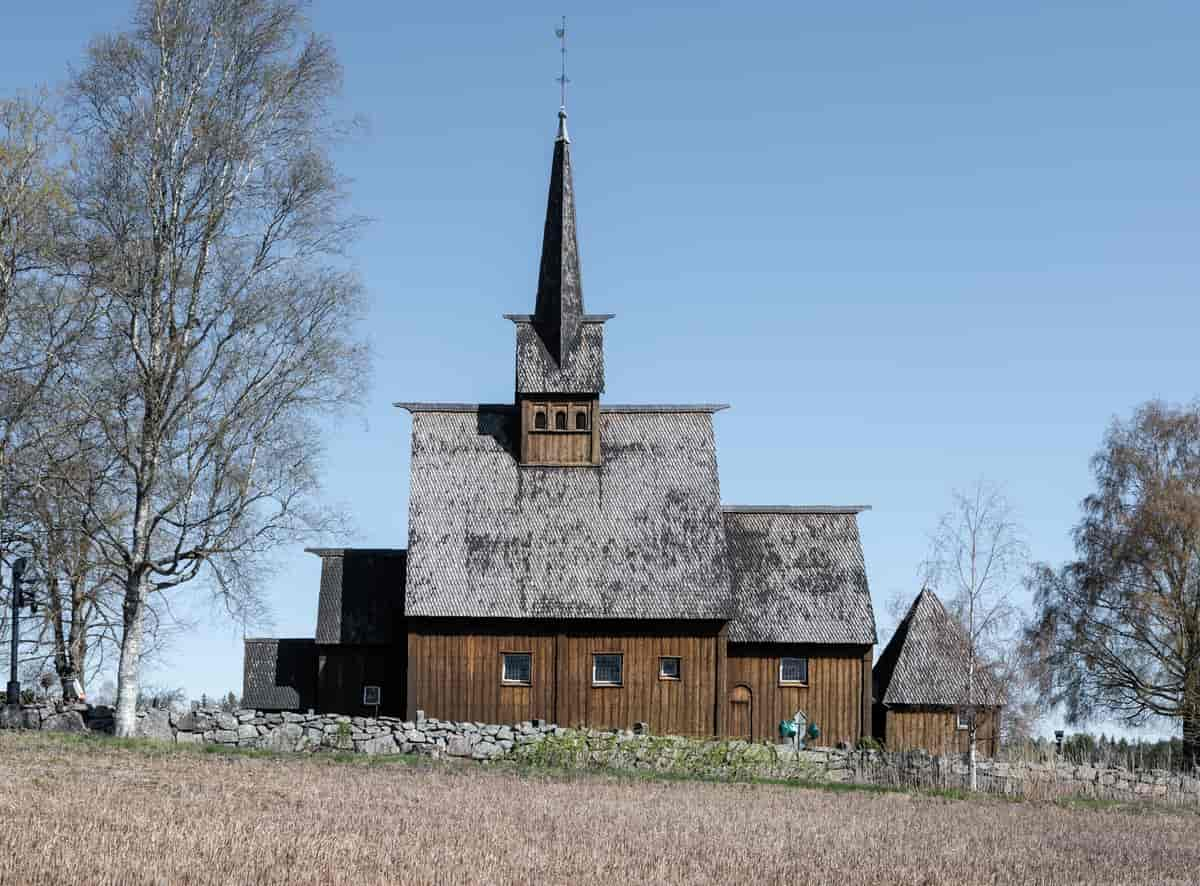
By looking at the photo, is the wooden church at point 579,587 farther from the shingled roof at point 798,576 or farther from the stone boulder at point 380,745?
the stone boulder at point 380,745

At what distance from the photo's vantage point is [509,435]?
148ft

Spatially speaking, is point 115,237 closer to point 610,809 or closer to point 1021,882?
point 610,809

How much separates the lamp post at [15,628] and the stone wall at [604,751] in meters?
0.58

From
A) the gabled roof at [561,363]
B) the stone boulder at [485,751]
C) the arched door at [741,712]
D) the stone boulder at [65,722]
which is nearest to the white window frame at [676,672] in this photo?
the arched door at [741,712]

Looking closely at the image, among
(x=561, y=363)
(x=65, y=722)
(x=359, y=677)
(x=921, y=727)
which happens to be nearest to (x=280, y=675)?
(x=359, y=677)

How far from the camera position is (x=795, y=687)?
141ft

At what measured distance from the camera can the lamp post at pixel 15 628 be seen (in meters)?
34.8

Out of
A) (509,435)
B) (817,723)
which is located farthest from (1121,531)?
(509,435)

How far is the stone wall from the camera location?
3388cm

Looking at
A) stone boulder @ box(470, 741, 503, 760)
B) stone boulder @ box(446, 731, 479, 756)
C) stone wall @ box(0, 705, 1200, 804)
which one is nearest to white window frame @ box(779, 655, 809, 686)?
stone wall @ box(0, 705, 1200, 804)

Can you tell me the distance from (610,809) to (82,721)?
48.4 feet

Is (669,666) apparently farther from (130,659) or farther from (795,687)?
(130,659)

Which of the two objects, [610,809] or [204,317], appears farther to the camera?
[204,317]

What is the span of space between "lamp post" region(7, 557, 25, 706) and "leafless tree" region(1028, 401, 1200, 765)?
31.2 meters
